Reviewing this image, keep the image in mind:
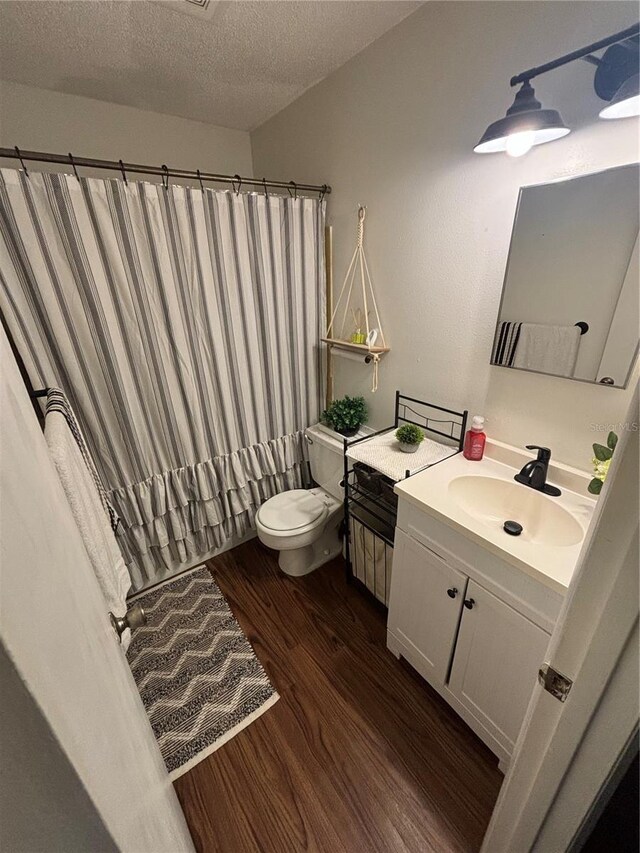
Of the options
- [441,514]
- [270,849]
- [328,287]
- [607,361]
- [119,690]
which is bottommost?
[270,849]

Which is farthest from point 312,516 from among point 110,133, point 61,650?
point 110,133

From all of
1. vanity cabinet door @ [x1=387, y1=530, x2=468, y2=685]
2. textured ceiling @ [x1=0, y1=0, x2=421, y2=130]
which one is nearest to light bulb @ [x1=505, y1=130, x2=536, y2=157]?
textured ceiling @ [x1=0, y1=0, x2=421, y2=130]

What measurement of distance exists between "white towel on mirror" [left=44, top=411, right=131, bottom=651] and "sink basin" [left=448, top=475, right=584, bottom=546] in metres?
1.08

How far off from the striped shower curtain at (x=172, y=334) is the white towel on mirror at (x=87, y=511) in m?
0.58

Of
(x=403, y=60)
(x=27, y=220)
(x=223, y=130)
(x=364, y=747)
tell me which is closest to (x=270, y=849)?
(x=364, y=747)

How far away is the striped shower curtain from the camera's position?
50.9 inches

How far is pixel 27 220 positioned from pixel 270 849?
220 cm

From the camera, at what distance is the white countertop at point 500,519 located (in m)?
0.91

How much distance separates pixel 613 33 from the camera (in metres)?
0.88

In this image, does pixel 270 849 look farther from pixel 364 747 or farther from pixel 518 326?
pixel 518 326

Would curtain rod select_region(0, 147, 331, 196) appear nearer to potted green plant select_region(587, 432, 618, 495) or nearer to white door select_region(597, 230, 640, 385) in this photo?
white door select_region(597, 230, 640, 385)

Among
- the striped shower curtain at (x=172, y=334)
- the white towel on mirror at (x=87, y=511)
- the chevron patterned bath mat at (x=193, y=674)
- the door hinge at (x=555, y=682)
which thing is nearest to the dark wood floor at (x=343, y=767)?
the chevron patterned bath mat at (x=193, y=674)

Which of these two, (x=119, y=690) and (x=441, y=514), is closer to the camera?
(x=119, y=690)

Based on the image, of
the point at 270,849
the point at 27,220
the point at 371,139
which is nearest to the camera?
the point at 270,849
